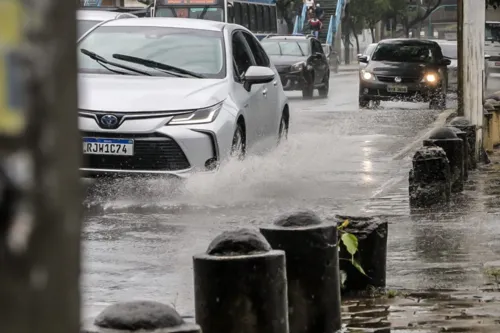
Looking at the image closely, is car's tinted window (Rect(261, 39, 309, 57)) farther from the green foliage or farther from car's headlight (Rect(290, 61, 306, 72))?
the green foliage

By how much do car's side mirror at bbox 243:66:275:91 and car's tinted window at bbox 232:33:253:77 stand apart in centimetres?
11

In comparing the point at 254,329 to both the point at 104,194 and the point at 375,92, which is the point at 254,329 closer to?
the point at 104,194

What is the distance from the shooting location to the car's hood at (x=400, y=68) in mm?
30641

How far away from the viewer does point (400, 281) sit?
24.1 feet

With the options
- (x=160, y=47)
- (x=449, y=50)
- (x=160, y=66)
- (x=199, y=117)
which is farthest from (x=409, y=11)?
(x=199, y=117)

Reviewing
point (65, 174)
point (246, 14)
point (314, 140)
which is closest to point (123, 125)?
point (314, 140)

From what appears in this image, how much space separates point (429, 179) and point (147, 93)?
2.64 meters

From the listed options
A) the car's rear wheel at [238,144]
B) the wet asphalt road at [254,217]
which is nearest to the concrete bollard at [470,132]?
the wet asphalt road at [254,217]

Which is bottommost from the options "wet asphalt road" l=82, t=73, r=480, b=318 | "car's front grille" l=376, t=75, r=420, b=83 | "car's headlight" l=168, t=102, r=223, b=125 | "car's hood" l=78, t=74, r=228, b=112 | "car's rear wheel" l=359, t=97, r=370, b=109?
"car's rear wheel" l=359, t=97, r=370, b=109

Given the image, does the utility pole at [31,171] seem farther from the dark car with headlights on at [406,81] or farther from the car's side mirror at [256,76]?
the dark car with headlights on at [406,81]

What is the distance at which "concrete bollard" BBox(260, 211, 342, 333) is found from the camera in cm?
573

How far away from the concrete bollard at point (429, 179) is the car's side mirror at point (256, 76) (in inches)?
73.4

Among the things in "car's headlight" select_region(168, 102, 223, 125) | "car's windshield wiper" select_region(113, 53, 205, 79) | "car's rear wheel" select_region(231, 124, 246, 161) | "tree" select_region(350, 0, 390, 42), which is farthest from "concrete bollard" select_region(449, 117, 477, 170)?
"tree" select_region(350, 0, 390, 42)

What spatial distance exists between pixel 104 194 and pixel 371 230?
197 inches
